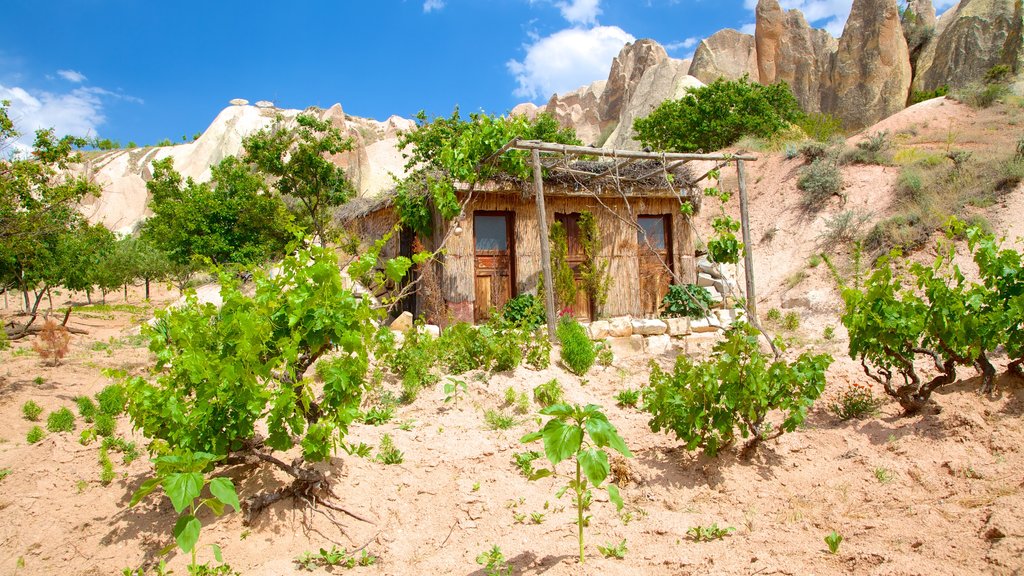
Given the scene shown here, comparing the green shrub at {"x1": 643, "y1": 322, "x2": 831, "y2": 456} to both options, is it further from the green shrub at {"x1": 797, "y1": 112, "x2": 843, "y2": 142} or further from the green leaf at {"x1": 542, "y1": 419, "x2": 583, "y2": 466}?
the green shrub at {"x1": 797, "y1": 112, "x2": 843, "y2": 142}

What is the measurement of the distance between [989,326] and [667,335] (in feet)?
18.2

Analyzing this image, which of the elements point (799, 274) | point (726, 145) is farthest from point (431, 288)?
point (726, 145)

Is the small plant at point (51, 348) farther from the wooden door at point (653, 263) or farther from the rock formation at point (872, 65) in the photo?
the rock formation at point (872, 65)

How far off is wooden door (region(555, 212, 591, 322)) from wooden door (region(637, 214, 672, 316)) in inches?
44.8

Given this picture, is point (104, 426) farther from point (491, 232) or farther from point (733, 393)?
point (491, 232)

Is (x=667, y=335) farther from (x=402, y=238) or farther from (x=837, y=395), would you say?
(x=402, y=238)

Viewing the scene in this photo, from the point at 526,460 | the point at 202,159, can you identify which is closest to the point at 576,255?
the point at 526,460

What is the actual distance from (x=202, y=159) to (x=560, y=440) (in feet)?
144

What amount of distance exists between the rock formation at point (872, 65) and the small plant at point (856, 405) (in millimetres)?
29413

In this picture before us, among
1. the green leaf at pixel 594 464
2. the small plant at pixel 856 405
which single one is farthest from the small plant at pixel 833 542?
the small plant at pixel 856 405

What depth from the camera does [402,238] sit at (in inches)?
450

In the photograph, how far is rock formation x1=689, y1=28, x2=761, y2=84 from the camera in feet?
119

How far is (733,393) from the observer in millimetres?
4078

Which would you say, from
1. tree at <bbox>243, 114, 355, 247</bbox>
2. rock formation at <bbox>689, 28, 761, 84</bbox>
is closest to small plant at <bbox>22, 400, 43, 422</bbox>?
tree at <bbox>243, 114, 355, 247</bbox>
